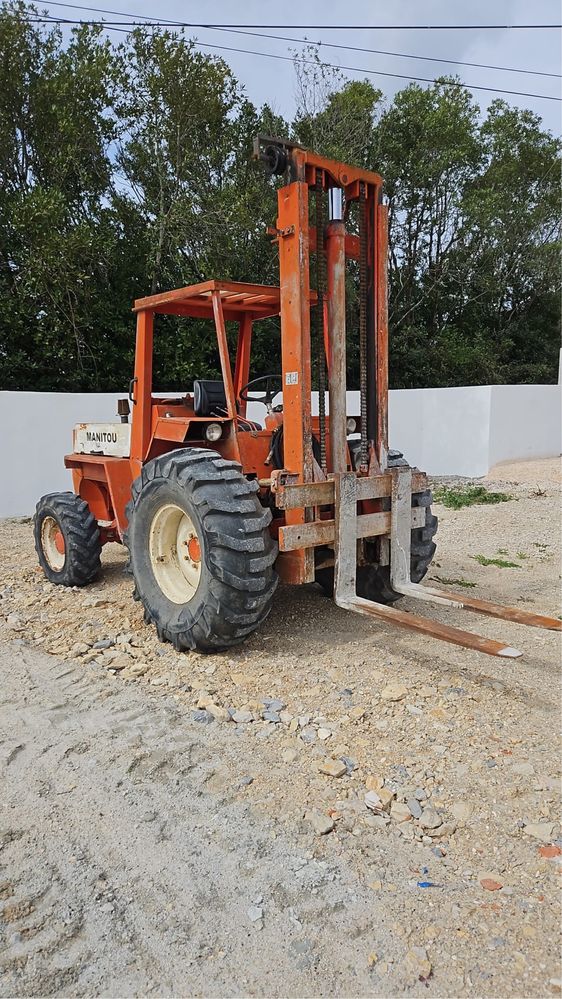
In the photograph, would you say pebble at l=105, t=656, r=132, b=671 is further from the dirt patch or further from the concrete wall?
the dirt patch

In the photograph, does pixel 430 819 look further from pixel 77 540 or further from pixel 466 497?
pixel 466 497

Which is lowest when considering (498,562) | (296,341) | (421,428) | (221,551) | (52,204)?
(498,562)

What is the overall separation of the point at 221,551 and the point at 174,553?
903 mm

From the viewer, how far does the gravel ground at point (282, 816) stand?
7.05ft

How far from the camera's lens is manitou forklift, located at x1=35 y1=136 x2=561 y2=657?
13.7ft

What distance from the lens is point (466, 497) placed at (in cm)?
1114

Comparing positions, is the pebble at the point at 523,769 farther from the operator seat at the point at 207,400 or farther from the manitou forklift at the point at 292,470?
the operator seat at the point at 207,400

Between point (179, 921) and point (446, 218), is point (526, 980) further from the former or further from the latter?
point (446, 218)

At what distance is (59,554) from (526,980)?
5.34m

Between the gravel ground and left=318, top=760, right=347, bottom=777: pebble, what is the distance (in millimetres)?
17

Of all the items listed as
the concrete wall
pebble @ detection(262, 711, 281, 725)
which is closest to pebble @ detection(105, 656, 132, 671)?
pebble @ detection(262, 711, 281, 725)

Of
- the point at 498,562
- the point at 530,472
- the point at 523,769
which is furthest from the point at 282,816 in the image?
the point at 530,472

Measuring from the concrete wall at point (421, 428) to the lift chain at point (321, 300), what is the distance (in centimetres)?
562

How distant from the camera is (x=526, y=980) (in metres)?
2.04
